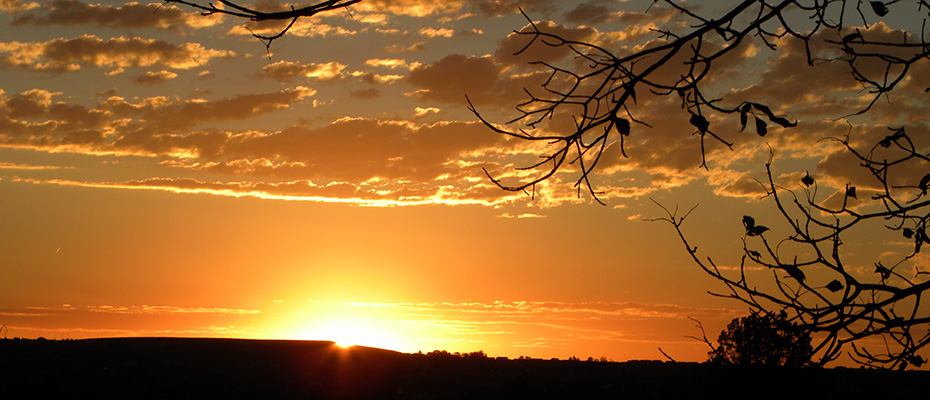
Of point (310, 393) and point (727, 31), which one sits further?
point (310, 393)

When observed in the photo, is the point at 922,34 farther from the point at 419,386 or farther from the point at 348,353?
the point at 348,353

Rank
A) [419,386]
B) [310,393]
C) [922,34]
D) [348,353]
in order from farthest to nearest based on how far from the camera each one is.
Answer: [348,353], [419,386], [310,393], [922,34]

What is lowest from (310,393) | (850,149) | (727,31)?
(310,393)

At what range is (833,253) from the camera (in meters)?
5.00

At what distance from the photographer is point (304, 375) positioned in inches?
829

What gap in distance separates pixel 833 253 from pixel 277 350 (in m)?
20.6

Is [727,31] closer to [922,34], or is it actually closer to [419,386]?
[922,34]

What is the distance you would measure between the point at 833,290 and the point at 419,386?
17.2m

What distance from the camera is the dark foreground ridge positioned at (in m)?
19.1

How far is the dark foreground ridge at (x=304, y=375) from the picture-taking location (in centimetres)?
1911

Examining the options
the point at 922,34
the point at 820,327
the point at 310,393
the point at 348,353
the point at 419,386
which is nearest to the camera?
the point at 820,327

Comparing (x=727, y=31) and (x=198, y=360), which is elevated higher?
(x=727, y=31)

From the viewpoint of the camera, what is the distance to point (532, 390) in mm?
20047

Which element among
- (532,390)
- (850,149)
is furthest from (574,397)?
Result: (850,149)
